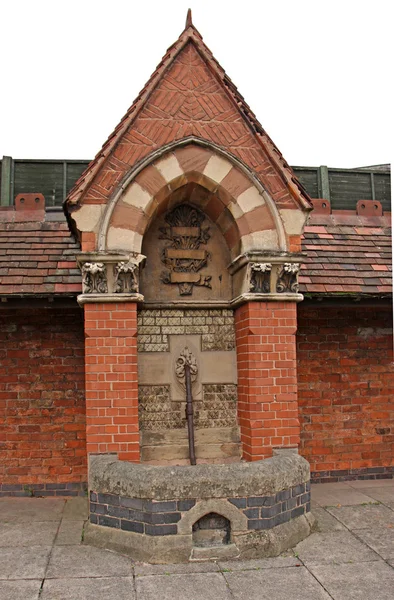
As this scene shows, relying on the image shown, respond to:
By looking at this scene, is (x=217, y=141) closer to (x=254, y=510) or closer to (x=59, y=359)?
(x=59, y=359)

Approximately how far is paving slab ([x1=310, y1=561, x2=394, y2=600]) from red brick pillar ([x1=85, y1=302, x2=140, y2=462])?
2.18 metres

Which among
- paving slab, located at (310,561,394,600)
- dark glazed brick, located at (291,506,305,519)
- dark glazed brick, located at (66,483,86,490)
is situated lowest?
paving slab, located at (310,561,394,600)

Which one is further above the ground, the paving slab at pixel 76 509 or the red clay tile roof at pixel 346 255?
the red clay tile roof at pixel 346 255

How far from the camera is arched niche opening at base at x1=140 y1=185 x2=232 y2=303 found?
6.87 meters

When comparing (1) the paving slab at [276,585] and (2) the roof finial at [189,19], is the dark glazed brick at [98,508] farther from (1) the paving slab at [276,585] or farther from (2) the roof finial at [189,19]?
(2) the roof finial at [189,19]

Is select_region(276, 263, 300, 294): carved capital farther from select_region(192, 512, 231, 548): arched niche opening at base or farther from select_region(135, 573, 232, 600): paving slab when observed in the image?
select_region(135, 573, 232, 600): paving slab

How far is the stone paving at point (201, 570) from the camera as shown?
14.1 ft

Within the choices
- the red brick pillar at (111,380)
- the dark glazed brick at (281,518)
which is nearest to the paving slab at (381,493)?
the dark glazed brick at (281,518)

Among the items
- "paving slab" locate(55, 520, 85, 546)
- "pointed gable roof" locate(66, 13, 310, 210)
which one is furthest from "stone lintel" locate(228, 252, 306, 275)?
"paving slab" locate(55, 520, 85, 546)

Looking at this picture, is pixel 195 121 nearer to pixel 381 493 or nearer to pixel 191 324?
pixel 191 324

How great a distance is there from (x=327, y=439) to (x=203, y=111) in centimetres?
478

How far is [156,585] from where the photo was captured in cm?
445

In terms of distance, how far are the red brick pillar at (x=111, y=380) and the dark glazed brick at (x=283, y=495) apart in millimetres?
1507

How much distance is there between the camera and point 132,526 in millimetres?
5113
